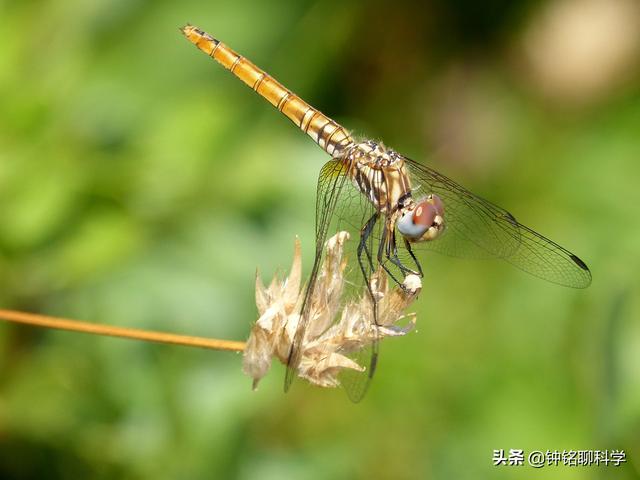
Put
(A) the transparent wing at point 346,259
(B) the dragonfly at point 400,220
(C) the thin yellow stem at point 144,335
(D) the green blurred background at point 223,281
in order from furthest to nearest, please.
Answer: (D) the green blurred background at point 223,281 → (B) the dragonfly at point 400,220 → (A) the transparent wing at point 346,259 → (C) the thin yellow stem at point 144,335

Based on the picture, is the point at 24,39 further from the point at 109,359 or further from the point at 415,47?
the point at 415,47

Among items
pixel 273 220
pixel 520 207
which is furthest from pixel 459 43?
pixel 273 220

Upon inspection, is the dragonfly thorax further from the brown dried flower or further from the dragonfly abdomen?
the brown dried flower

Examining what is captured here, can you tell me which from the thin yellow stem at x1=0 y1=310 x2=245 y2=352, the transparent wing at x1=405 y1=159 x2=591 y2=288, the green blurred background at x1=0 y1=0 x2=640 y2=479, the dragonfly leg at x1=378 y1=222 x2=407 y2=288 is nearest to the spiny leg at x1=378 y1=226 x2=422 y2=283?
the dragonfly leg at x1=378 y1=222 x2=407 y2=288

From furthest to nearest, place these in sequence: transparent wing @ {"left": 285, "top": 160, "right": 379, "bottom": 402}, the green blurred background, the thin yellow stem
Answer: the green blurred background → transparent wing @ {"left": 285, "top": 160, "right": 379, "bottom": 402} → the thin yellow stem

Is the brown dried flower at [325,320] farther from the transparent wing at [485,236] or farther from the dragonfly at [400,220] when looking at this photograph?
the transparent wing at [485,236]

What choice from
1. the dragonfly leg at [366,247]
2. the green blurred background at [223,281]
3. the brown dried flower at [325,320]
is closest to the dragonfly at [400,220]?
the dragonfly leg at [366,247]
